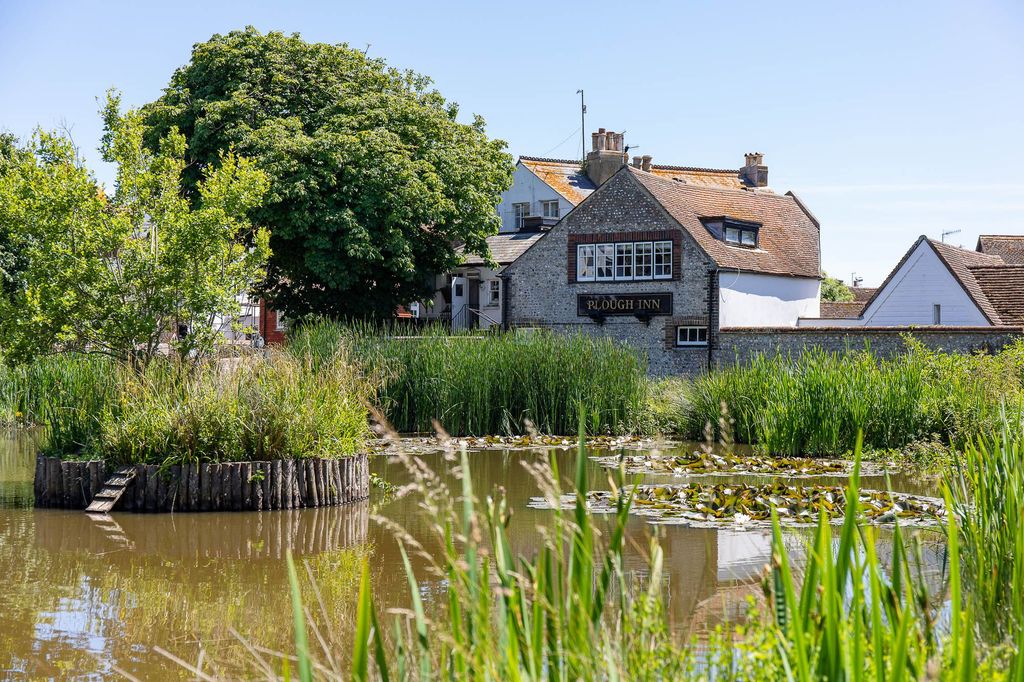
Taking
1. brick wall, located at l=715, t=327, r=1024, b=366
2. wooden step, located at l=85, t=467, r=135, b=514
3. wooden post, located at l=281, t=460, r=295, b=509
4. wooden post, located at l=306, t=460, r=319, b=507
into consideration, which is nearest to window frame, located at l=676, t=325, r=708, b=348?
brick wall, located at l=715, t=327, r=1024, b=366

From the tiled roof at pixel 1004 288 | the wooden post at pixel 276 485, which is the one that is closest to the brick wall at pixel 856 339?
the tiled roof at pixel 1004 288

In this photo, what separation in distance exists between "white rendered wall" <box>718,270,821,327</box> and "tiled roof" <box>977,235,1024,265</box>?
1185cm

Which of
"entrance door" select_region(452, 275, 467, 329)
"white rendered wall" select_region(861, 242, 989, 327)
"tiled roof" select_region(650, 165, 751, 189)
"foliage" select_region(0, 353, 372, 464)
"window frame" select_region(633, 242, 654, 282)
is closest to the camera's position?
"foliage" select_region(0, 353, 372, 464)

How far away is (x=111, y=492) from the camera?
482 inches

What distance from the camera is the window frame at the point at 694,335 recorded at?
35094 mm

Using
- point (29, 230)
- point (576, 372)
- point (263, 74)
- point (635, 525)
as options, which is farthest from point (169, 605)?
point (263, 74)

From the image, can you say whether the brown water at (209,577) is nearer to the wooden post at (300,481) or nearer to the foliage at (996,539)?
the wooden post at (300,481)

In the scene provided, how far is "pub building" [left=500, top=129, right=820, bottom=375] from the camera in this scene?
116 ft

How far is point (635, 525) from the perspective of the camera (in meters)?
11.0

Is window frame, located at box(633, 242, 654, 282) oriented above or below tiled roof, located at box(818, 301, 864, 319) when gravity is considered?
above

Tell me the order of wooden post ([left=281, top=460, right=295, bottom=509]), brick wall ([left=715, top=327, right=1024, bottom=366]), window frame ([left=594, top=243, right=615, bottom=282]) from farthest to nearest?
window frame ([left=594, top=243, right=615, bottom=282]) < brick wall ([left=715, top=327, right=1024, bottom=366]) < wooden post ([left=281, top=460, right=295, bottom=509])

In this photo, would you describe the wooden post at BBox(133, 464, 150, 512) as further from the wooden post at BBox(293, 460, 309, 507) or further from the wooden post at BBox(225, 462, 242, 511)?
the wooden post at BBox(293, 460, 309, 507)

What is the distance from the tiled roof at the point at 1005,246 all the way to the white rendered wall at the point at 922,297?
570 inches

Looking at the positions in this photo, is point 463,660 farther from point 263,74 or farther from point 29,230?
point 263,74
